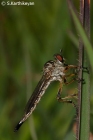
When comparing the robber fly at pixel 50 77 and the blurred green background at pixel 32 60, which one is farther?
the blurred green background at pixel 32 60

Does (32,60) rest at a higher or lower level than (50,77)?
lower

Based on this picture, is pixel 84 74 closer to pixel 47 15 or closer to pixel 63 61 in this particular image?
pixel 63 61

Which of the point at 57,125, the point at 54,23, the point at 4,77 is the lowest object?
the point at 57,125

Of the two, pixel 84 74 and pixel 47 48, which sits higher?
pixel 84 74

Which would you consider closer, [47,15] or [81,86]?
[81,86]

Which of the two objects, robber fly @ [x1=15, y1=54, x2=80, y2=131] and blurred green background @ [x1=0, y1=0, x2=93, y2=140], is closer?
robber fly @ [x1=15, y1=54, x2=80, y2=131]

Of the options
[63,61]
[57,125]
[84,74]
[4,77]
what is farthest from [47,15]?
[84,74]

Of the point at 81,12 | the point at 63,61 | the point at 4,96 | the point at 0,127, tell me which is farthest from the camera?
the point at 4,96

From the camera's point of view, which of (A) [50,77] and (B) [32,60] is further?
(B) [32,60]
